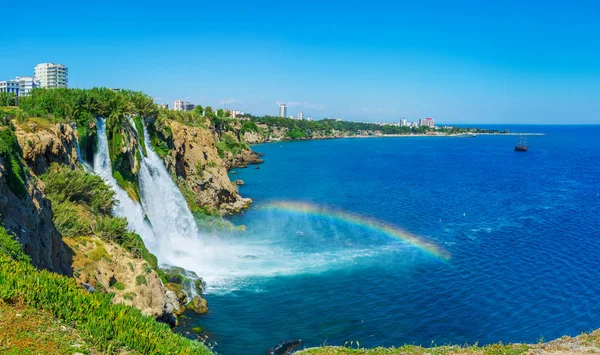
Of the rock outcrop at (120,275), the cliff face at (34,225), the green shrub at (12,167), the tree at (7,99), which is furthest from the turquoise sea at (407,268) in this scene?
the tree at (7,99)

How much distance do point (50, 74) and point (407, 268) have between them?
139 m

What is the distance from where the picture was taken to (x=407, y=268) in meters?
33.3

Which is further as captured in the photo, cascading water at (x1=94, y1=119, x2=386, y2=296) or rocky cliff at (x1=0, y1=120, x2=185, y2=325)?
cascading water at (x1=94, y1=119, x2=386, y2=296)

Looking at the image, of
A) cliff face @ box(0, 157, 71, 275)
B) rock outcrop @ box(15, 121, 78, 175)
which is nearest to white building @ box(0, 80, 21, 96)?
rock outcrop @ box(15, 121, 78, 175)

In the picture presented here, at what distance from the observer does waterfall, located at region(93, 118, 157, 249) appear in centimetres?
2883

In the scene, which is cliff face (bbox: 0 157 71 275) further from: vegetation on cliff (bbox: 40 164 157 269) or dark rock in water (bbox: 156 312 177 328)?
dark rock in water (bbox: 156 312 177 328)

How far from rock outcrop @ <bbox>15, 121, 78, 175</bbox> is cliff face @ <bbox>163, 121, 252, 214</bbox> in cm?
1772

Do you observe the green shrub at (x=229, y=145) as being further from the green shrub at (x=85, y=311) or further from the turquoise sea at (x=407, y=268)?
the green shrub at (x=85, y=311)

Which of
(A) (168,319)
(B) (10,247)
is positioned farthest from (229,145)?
(B) (10,247)

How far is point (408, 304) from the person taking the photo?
27031 mm

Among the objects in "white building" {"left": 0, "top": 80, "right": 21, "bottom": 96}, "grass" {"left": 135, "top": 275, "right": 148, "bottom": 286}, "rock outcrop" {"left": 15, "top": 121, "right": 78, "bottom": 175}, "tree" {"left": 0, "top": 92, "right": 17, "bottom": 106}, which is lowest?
"grass" {"left": 135, "top": 275, "right": 148, "bottom": 286}

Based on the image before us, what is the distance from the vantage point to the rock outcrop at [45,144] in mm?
21641

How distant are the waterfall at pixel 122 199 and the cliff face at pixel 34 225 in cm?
915

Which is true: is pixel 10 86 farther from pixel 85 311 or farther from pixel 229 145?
pixel 85 311
